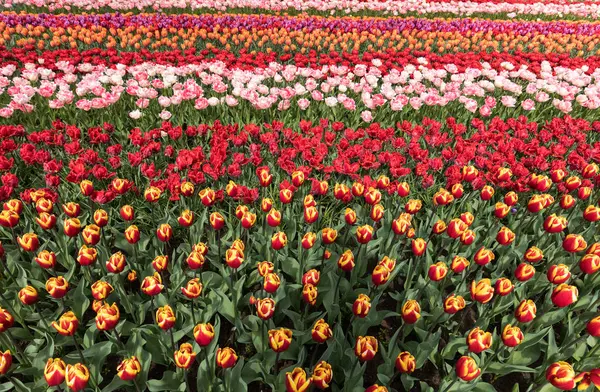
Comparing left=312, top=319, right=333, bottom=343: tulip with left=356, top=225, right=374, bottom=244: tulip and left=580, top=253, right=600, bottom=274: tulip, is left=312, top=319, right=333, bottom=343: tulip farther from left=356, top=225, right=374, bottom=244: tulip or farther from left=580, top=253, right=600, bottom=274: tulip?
left=580, top=253, right=600, bottom=274: tulip

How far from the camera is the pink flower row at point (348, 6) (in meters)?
12.2

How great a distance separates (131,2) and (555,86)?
1244 centimetres

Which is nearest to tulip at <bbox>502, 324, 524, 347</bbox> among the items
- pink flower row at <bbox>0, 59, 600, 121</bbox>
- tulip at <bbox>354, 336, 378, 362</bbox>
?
tulip at <bbox>354, 336, 378, 362</bbox>

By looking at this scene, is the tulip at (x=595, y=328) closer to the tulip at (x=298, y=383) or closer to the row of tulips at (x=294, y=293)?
the row of tulips at (x=294, y=293)

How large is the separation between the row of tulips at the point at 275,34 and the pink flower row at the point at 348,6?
6.58ft

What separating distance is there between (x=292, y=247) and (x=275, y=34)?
7435 millimetres

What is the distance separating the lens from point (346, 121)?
589 cm

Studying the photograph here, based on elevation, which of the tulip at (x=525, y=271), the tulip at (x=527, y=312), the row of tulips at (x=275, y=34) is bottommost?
the tulip at (x=527, y=312)

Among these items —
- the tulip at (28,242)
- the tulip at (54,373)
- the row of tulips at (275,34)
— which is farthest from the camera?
the row of tulips at (275,34)

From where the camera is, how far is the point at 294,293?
9.75 ft

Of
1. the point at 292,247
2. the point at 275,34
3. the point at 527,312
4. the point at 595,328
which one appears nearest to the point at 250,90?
the point at 292,247

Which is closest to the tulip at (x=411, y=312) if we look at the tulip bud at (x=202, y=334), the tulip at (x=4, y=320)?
the tulip bud at (x=202, y=334)

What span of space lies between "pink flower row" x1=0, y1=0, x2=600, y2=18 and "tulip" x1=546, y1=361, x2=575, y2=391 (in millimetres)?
13635

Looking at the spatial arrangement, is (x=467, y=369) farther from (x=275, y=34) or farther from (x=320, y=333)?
(x=275, y=34)
